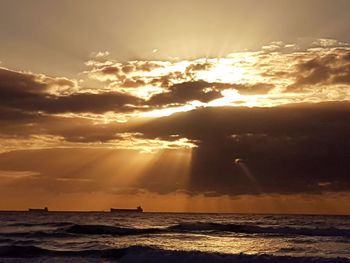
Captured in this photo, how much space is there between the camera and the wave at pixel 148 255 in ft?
107

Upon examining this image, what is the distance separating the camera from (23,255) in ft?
126

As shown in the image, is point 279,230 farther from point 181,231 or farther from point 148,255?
point 148,255

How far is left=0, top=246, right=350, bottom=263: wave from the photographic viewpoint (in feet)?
107

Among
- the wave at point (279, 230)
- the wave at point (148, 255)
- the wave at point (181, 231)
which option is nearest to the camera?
the wave at point (148, 255)

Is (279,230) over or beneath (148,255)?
over

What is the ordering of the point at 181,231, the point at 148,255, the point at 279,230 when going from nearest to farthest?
the point at 148,255 < the point at 181,231 < the point at 279,230

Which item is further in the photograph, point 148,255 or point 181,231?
point 181,231

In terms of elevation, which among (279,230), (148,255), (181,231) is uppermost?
(279,230)

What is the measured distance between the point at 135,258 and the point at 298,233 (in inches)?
1248

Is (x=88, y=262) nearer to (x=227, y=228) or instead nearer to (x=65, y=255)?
(x=65, y=255)

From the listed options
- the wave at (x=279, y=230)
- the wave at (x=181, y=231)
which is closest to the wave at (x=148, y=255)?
the wave at (x=181, y=231)

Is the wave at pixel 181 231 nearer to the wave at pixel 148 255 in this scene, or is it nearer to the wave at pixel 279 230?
the wave at pixel 279 230

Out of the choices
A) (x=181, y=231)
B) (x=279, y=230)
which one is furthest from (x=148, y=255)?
(x=279, y=230)

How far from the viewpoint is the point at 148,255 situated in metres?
35.8
